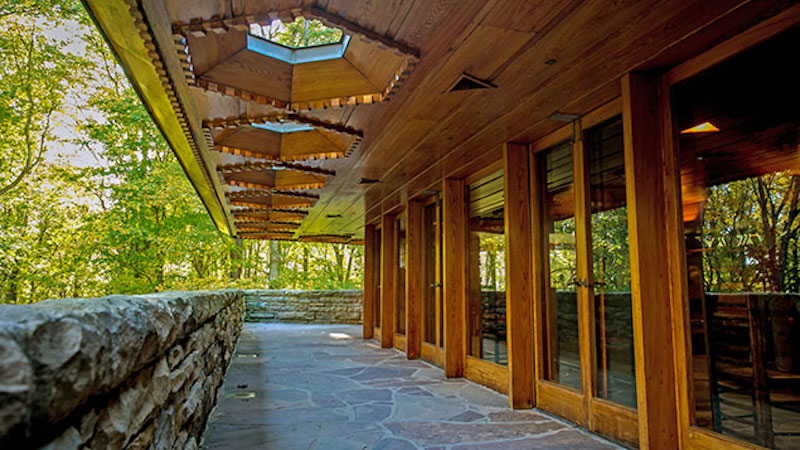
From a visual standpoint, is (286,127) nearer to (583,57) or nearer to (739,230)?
(583,57)

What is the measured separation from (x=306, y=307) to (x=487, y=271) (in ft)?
29.2

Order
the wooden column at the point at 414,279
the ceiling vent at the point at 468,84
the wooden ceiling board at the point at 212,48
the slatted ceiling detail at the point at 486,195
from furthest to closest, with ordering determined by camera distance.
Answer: the wooden column at the point at 414,279
the slatted ceiling detail at the point at 486,195
the ceiling vent at the point at 468,84
the wooden ceiling board at the point at 212,48

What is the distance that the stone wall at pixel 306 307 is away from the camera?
1280cm

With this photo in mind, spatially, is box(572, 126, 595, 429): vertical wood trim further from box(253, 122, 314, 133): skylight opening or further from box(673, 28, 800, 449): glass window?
box(253, 122, 314, 133): skylight opening

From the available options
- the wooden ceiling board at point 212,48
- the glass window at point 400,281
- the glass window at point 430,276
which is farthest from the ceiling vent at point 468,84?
the glass window at point 400,281

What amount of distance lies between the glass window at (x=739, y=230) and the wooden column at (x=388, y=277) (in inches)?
201

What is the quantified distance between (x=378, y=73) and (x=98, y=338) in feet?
7.44

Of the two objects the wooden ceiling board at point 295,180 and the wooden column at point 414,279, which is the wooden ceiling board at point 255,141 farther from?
the wooden column at point 414,279

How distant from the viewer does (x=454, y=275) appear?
5.13 meters

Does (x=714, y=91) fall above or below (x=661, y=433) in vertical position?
above

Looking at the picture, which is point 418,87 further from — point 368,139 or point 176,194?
point 176,194

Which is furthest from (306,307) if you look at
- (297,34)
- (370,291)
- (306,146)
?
(306,146)

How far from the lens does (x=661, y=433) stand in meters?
2.52

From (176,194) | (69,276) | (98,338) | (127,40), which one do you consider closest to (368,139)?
(127,40)
